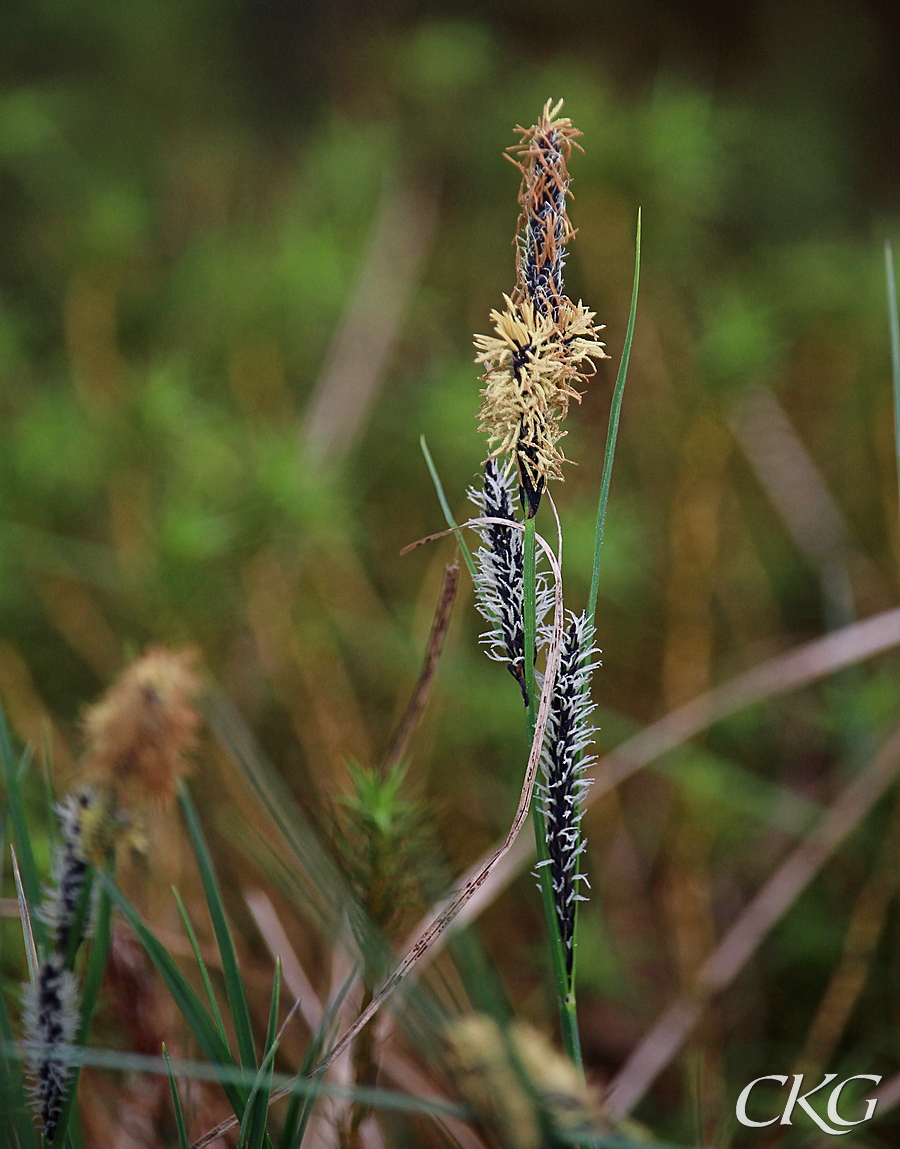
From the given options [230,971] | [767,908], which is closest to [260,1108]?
[230,971]

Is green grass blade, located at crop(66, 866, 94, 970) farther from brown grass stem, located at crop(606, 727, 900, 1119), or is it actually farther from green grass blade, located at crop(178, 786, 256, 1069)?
brown grass stem, located at crop(606, 727, 900, 1119)

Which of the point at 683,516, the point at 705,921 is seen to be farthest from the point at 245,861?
the point at 683,516

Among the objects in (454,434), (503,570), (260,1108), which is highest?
(454,434)

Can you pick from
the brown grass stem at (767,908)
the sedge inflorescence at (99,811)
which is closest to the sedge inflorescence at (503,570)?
the sedge inflorescence at (99,811)

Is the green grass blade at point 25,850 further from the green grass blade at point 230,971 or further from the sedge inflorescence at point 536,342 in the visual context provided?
the sedge inflorescence at point 536,342

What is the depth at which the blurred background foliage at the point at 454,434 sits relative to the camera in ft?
2.44

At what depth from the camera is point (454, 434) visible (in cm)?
87

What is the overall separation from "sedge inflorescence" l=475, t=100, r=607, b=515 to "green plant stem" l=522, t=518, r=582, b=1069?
0.05 feet

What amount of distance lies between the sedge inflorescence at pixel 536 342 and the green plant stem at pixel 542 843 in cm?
1

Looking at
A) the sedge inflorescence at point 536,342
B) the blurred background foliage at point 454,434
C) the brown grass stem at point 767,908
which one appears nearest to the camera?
the sedge inflorescence at point 536,342

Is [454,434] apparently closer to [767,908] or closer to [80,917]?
[767,908]

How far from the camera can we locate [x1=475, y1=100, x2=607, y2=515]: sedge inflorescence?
8.6 inches

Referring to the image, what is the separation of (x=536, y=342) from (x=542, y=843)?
13 cm

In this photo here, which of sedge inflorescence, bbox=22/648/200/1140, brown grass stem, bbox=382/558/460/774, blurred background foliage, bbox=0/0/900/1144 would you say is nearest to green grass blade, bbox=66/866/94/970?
sedge inflorescence, bbox=22/648/200/1140
